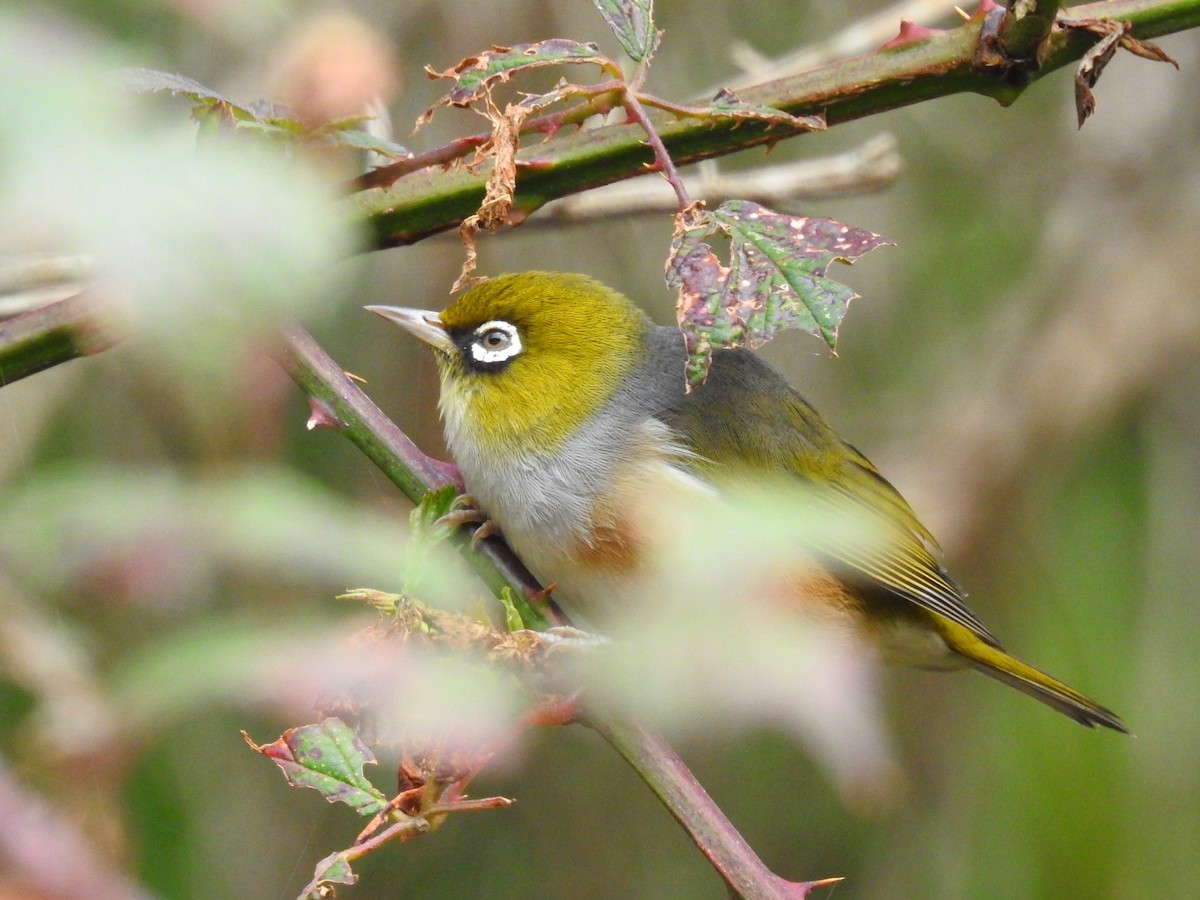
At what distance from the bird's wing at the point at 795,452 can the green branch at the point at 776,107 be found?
1350 millimetres

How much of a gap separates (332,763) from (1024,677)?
2.49 metres

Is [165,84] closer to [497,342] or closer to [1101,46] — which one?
[1101,46]

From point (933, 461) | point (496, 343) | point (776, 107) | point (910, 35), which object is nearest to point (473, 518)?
point (496, 343)

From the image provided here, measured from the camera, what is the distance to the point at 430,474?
75.5 inches

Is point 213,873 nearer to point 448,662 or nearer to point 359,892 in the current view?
point 359,892

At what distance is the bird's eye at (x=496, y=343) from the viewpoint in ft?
10.7

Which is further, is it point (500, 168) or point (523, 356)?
point (523, 356)

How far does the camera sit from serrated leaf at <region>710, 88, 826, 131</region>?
1720mm

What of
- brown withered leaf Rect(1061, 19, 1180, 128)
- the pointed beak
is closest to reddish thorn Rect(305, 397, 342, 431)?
brown withered leaf Rect(1061, 19, 1180, 128)

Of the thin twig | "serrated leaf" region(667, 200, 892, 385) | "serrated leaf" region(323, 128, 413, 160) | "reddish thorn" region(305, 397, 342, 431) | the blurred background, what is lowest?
the blurred background

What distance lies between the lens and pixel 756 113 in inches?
67.6

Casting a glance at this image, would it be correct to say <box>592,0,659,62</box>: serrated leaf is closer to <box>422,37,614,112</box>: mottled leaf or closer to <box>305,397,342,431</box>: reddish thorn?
<box>422,37,614,112</box>: mottled leaf

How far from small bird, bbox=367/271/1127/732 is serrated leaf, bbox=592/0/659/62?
132 centimetres

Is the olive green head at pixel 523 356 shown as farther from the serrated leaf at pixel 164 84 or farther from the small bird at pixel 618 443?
the serrated leaf at pixel 164 84
